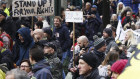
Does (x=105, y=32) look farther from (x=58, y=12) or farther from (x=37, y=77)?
(x=37, y=77)

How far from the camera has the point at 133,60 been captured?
2.58 m

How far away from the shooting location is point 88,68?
525cm

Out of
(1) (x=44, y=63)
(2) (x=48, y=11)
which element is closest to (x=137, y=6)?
(2) (x=48, y=11)

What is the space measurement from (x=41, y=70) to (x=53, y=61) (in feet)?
3.51

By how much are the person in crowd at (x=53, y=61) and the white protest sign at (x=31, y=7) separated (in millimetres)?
3184

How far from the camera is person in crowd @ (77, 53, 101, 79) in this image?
17.1 feet

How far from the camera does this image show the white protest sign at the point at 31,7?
10477 millimetres

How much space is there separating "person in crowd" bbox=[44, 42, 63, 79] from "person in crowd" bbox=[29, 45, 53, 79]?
1.73 feet

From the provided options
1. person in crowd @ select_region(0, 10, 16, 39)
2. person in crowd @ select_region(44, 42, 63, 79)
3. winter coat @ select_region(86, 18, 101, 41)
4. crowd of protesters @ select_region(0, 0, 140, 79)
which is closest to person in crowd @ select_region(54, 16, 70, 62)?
crowd of protesters @ select_region(0, 0, 140, 79)

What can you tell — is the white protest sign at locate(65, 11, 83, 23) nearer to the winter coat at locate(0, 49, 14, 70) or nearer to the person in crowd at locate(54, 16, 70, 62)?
the person in crowd at locate(54, 16, 70, 62)

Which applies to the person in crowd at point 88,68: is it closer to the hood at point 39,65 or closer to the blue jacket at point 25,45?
the hood at point 39,65

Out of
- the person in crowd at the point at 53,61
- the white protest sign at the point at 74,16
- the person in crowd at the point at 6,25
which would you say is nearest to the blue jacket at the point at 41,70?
the person in crowd at the point at 53,61

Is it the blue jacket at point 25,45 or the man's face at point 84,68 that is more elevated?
the man's face at point 84,68

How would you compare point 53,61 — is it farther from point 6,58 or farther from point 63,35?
point 63,35
